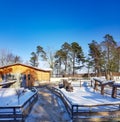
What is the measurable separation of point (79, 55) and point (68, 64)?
4329mm

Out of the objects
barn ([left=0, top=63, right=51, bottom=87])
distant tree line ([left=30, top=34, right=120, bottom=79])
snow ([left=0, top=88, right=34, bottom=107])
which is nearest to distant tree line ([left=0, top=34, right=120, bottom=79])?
distant tree line ([left=30, top=34, right=120, bottom=79])

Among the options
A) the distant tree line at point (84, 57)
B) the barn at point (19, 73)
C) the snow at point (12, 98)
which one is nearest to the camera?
the snow at point (12, 98)

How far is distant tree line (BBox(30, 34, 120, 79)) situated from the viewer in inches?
2063

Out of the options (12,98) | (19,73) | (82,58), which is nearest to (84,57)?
(82,58)

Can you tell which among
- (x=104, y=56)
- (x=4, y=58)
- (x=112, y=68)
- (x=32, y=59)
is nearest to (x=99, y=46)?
(x=104, y=56)

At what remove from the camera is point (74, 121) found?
11.3m

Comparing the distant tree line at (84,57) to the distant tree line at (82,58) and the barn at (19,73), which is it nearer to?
the distant tree line at (82,58)

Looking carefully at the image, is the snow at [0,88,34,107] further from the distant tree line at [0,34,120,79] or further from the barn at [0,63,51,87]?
the distant tree line at [0,34,120,79]

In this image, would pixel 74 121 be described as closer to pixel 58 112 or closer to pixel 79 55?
pixel 58 112

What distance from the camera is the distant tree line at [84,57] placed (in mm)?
52406

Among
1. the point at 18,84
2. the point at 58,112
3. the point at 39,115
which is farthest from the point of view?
the point at 18,84

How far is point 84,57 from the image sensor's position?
62.7 metres

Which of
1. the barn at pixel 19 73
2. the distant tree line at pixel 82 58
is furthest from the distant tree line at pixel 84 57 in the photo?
the barn at pixel 19 73

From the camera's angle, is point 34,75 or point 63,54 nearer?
point 34,75
